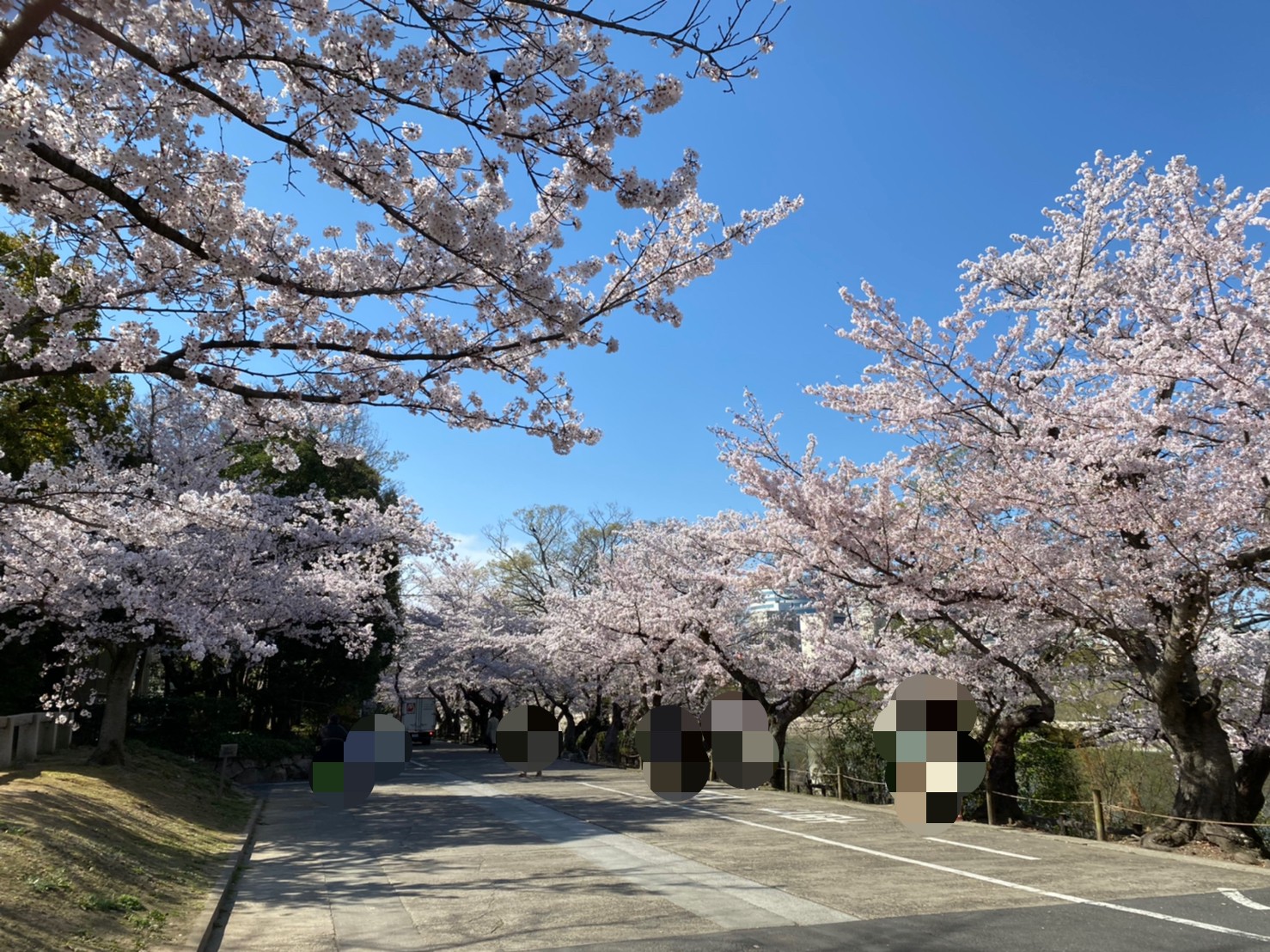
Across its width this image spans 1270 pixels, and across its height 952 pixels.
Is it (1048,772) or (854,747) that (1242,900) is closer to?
(1048,772)

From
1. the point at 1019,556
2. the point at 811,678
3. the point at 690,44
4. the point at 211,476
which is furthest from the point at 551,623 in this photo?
the point at 690,44

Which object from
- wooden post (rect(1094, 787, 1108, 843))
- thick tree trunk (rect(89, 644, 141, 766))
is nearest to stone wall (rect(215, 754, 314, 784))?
thick tree trunk (rect(89, 644, 141, 766))

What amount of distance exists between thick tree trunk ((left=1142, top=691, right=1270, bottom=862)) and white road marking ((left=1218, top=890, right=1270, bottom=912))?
3119 millimetres

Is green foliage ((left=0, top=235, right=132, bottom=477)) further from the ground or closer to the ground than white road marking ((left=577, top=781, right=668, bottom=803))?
further from the ground

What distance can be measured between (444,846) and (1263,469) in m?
10.9

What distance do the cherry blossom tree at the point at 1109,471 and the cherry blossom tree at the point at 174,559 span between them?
26.6 ft

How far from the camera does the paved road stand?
6.24m

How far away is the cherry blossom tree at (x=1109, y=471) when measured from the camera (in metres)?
9.19

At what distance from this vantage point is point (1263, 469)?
8633mm

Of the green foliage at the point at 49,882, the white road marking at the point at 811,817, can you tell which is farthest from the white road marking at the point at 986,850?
the green foliage at the point at 49,882

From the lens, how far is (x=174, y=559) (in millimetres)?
13391

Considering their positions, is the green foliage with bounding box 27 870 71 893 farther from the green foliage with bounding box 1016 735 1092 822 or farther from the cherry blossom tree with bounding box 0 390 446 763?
the green foliage with bounding box 1016 735 1092 822

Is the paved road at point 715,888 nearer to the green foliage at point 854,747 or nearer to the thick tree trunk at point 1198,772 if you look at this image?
the thick tree trunk at point 1198,772

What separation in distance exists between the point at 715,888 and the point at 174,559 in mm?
10282
